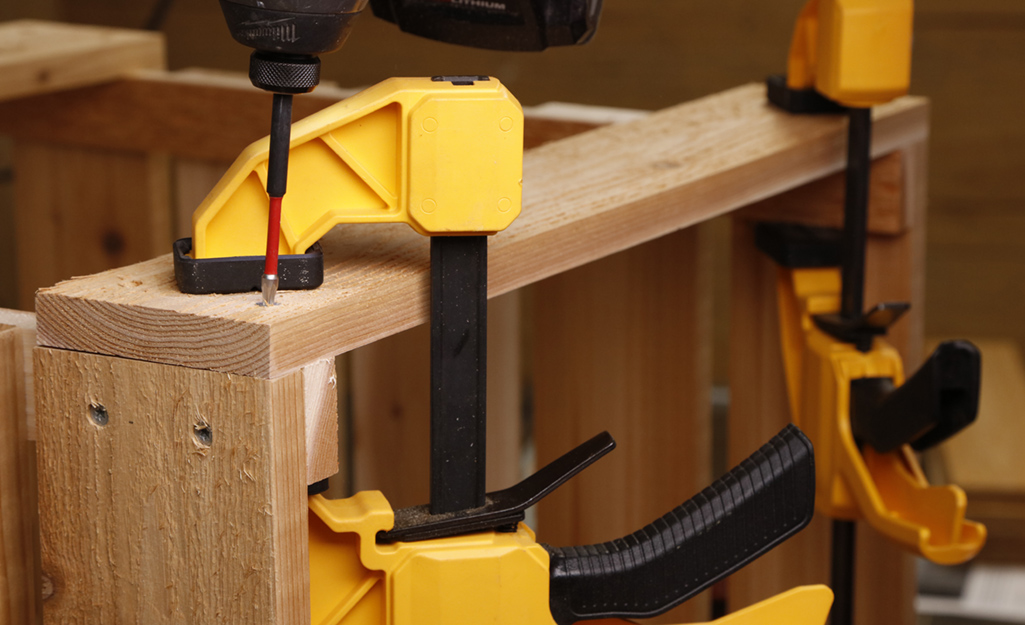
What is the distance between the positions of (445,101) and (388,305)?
10 cm

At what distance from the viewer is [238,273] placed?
1.77 ft

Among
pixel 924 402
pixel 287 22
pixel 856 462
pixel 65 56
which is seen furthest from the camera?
pixel 65 56

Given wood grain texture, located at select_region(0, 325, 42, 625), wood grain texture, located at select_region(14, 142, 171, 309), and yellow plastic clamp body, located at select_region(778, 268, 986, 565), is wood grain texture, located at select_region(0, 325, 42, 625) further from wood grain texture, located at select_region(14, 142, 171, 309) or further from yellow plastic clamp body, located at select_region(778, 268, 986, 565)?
wood grain texture, located at select_region(14, 142, 171, 309)

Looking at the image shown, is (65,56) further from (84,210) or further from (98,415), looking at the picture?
(98,415)

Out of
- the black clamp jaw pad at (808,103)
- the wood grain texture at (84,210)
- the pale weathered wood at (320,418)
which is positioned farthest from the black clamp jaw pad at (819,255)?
the wood grain texture at (84,210)

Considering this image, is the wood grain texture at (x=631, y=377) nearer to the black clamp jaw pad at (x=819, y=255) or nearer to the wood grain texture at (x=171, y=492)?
the black clamp jaw pad at (x=819, y=255)

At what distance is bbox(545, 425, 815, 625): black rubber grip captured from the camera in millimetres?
596

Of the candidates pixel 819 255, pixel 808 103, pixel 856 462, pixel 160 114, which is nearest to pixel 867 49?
pixel 808 103

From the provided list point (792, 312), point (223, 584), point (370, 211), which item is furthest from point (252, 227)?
point (792, 312)

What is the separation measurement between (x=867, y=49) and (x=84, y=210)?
0.92m

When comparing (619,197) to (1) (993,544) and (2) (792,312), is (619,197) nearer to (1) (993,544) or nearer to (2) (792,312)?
(2) (792,312)

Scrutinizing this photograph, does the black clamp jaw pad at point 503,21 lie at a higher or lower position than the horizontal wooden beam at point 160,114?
higher

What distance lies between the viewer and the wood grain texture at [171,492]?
0.50 m

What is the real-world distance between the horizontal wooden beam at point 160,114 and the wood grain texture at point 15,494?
2.12 ft
